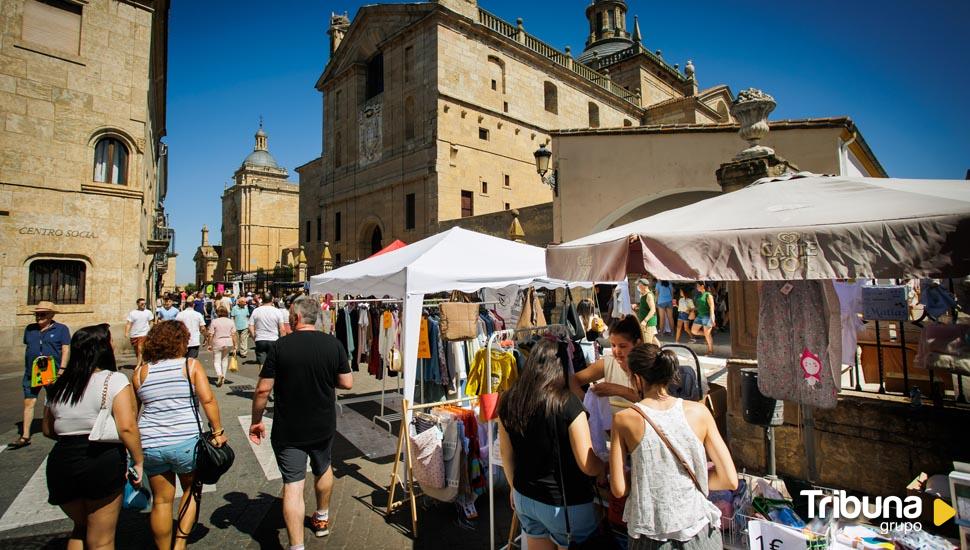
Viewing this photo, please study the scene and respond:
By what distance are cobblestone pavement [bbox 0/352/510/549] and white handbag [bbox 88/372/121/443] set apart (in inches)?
58.2

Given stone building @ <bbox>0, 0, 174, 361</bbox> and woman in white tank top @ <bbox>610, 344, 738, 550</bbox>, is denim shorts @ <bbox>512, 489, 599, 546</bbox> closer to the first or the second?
woman in white tank top @ <bbox>610, 344, 738, 550</bbox>

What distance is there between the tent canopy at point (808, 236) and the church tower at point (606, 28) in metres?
43.1

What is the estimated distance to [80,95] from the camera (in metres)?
14.4

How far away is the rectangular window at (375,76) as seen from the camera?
94.1 ft

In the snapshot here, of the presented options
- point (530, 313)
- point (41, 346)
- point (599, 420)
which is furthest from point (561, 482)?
point (41, 346)

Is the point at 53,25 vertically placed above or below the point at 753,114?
above

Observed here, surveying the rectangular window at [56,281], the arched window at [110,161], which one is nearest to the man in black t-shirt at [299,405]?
the rectangular window at [56,281]

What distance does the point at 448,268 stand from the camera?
18.6ft

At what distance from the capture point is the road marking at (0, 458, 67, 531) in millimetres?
4248

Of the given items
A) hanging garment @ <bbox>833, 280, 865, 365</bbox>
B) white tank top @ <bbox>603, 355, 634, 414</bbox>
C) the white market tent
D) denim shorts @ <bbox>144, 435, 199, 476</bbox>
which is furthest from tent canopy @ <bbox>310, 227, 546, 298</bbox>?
hanging garment @ <bbox>833, 280, 865, 365</bbox>

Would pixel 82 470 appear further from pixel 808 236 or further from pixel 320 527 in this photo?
pixel 808 236

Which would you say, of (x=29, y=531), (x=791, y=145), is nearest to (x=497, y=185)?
(x=791, y=145)

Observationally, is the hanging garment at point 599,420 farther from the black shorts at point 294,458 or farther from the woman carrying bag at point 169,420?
the woman carrying bag at point 169,420

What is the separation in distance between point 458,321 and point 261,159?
68.1 meters
